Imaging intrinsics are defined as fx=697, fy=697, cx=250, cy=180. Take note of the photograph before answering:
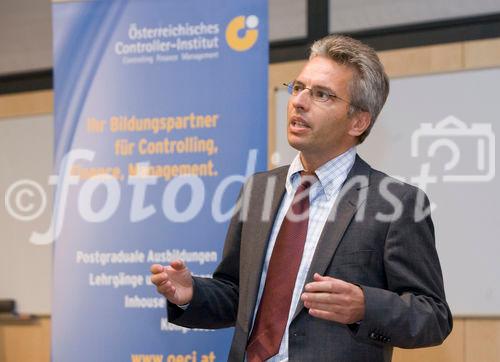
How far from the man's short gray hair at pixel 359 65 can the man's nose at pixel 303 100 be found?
126 mm

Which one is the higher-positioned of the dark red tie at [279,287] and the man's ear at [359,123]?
the man's ear at [359,123]

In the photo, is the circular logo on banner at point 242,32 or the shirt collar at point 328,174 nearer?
the shirt collar at point 328,174

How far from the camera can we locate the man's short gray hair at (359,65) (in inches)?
79.0

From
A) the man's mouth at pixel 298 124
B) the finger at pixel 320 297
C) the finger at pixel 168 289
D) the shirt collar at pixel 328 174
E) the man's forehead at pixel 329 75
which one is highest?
the man's forehead at pixel 329 75

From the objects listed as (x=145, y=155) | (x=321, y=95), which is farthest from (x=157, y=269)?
(x=145, y=155)

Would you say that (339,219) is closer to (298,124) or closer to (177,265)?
(298,124)

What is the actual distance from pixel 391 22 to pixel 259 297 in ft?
8.65

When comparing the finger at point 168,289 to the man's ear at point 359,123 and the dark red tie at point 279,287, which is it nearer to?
the dark red tie at point 279,287

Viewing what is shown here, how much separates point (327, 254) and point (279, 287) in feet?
0.52

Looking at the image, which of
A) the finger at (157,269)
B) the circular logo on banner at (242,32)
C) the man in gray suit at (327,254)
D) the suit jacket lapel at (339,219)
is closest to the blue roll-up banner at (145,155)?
the circular logo on banner at (242,32)

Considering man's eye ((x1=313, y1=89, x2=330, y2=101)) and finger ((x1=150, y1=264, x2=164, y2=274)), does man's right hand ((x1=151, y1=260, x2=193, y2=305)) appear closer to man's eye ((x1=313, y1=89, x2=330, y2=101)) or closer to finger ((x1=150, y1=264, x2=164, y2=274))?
finger ((x1=150, y1=264, x2=164, y2=274))

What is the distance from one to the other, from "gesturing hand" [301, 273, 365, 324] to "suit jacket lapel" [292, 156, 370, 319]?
19 centimetres

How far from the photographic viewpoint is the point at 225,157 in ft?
10.2

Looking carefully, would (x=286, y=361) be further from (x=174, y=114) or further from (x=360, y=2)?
(x=360, y=2)
